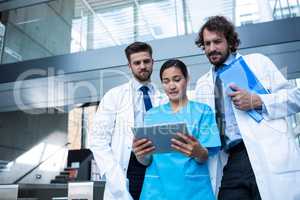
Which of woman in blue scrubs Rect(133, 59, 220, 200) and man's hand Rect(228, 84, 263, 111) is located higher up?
man's hand Rect(228, 84, 263, 111)

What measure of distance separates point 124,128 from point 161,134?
44 centimetres

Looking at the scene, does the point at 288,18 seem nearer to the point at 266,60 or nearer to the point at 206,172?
the point at 266,60

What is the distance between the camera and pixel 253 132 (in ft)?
4.38

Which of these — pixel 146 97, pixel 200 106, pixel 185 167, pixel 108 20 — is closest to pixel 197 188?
pixel 185 167

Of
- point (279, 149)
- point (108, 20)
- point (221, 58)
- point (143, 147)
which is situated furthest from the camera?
point (108, 20)

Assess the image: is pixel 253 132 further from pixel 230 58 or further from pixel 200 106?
pixel 230 58

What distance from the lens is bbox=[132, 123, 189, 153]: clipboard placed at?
1.30 m

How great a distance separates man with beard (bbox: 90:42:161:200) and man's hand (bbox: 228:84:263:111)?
1.77 feet

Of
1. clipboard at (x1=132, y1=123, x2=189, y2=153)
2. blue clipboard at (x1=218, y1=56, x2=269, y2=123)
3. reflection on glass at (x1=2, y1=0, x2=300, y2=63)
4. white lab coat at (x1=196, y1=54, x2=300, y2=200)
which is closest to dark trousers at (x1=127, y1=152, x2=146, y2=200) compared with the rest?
clipboard at (x1=132, y1=123, x2=189, y2=153)

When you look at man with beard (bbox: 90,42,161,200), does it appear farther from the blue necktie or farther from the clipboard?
the clipboard

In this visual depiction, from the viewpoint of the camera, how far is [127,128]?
1.73 m

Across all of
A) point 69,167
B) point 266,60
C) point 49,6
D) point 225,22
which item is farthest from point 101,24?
point 69,167

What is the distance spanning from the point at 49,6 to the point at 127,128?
115 inches

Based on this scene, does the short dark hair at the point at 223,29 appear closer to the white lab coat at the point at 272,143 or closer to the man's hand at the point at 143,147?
the white lab coat at the point at 272,143
